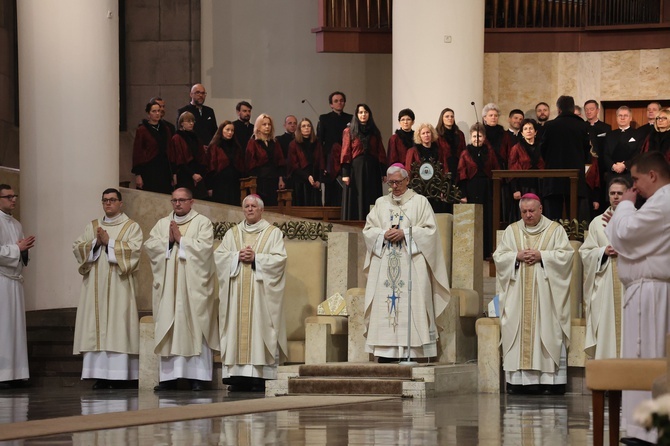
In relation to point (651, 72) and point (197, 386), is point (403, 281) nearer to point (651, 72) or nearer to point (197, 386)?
point (197, 386)

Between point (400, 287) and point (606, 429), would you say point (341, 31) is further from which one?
point (606, 429)

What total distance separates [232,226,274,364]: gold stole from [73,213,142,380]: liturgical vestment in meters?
1.23

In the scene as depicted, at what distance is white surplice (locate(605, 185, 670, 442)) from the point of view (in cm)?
817

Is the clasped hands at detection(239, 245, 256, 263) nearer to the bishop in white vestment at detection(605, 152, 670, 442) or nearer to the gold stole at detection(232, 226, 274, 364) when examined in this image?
the gold stole at detection(232, 226, 274, 364)

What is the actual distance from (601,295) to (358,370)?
222 centimetres

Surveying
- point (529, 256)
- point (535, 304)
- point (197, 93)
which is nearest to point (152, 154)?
point (197, 93)

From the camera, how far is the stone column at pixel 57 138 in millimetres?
15758

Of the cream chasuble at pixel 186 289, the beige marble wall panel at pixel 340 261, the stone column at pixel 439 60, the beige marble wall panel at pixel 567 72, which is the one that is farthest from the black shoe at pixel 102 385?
the beige marble wall panel at pixel 567 72

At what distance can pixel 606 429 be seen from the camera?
372 inches

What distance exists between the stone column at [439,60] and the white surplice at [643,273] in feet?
31.1

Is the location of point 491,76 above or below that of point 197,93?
above

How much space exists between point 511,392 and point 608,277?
4.48 feet

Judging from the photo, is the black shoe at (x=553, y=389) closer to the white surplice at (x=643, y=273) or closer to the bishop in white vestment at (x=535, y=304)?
the bishop in white vestment at (x=535, y=304)

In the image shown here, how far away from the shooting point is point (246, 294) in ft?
44.4
